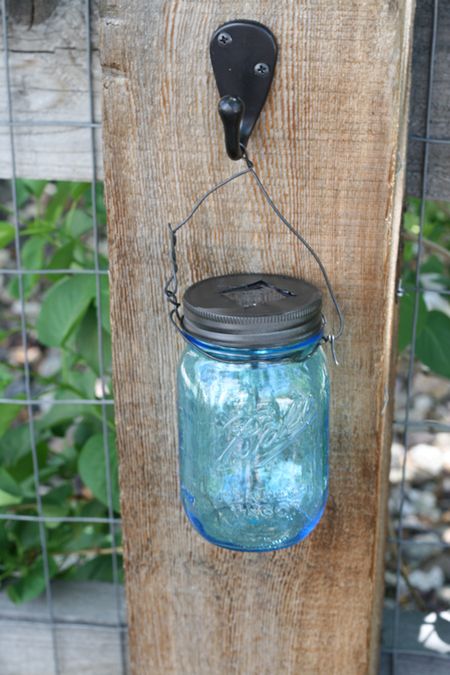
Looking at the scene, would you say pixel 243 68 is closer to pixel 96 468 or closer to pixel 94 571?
pixel 96 468

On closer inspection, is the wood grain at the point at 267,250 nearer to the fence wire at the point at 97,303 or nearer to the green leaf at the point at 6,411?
the fence wire at the point at 97,303

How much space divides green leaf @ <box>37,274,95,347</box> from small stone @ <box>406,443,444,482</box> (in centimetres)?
147

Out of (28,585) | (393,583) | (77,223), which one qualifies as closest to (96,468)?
(28,585)

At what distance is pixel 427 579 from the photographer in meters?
2.47

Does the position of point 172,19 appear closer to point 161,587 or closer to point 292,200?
point 292,200

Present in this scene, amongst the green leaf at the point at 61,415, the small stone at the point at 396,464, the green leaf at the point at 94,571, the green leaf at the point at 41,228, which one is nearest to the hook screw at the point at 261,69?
the green leaf at the point at 41,228

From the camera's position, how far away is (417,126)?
1455 mm

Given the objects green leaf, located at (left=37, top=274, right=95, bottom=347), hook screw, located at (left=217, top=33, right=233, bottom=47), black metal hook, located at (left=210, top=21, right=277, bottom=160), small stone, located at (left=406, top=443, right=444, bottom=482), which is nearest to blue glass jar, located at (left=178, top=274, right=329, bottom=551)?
black metal hook, located at (left=210, top=21, right=277, bottom=160)

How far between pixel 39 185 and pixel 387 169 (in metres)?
0.95

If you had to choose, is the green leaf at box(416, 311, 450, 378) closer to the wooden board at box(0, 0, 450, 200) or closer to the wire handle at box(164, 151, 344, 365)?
the wooden board at box(0, 0, 450, 200)

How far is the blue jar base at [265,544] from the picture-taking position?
4.24 feet

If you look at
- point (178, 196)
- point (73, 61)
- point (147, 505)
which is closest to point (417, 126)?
point (178, 196)

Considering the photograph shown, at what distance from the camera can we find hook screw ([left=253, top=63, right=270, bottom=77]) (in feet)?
3.78

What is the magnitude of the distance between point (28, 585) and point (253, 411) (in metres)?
0.83
